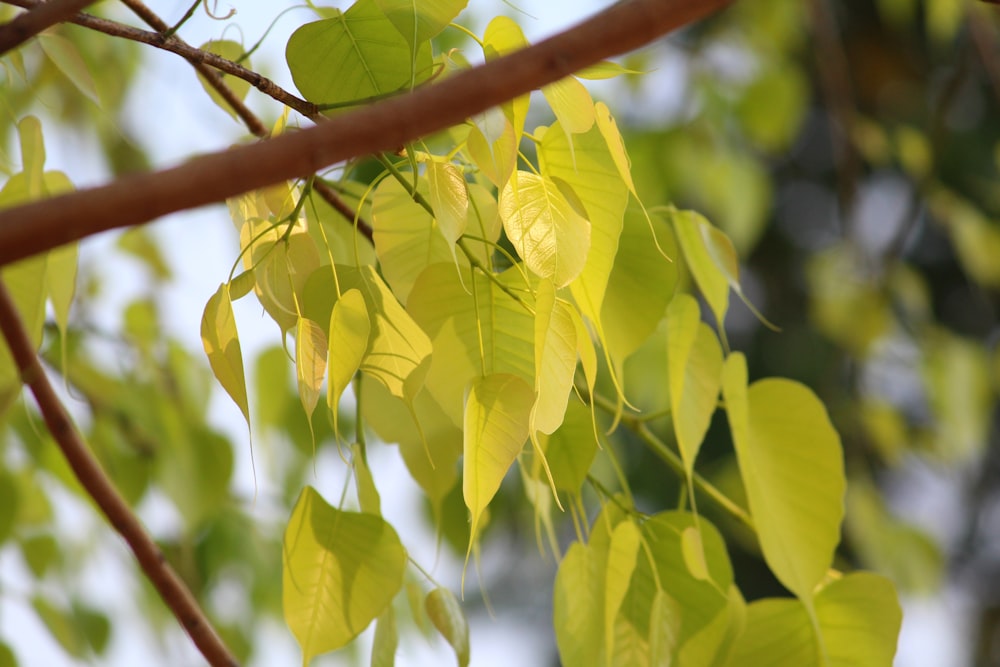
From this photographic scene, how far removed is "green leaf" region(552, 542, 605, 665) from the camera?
215 millimetres

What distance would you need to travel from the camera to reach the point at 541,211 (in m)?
0.17

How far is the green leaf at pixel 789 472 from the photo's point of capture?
21 cm

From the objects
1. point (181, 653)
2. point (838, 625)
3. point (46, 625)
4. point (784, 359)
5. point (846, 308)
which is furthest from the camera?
point (784, 359)

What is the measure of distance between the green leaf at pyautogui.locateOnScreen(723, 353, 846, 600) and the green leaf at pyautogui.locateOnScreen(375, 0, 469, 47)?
11 cm

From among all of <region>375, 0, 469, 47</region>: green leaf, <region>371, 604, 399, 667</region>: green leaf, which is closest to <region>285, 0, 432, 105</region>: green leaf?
<region>375, 0, 469, 47</region>: green leaf

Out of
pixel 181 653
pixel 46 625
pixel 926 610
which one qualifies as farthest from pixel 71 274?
pixel 926 610

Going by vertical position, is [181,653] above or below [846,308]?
below

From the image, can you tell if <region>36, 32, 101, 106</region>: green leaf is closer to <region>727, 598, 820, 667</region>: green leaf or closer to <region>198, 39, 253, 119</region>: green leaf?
<region>198, 39, 253, 119</region>: green leaf

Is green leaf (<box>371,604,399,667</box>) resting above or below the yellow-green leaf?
below

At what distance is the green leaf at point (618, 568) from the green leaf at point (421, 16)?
11cm

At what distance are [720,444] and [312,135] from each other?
1226mm

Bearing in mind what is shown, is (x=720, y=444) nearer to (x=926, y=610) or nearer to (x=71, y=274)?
(x=926, y=610)

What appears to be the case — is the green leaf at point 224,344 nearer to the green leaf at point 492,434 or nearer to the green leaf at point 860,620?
the green leaf at point 492,434

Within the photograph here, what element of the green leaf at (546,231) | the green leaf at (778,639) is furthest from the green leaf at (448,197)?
the green leaf at (778,639)
